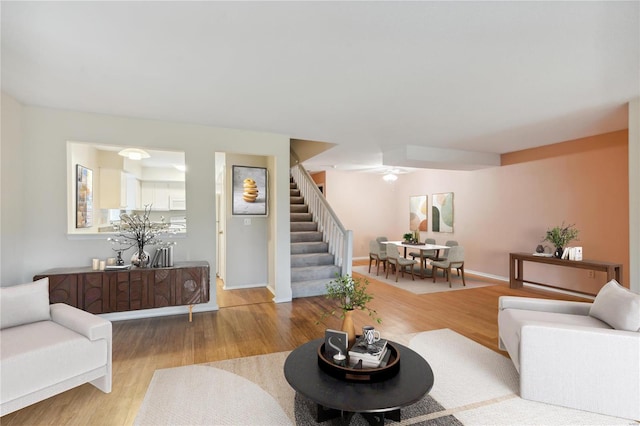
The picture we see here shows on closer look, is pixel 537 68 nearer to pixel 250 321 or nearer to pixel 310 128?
pixel 310 128

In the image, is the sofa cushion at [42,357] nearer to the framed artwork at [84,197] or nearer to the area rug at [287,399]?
the area rug at [287,399]

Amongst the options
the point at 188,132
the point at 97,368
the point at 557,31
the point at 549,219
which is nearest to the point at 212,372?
the point at 97,368

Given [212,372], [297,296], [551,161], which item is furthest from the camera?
[551,161]

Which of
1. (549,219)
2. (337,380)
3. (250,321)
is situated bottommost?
(250,321)

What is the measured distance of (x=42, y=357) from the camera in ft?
6.79

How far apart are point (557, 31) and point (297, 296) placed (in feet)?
14.8

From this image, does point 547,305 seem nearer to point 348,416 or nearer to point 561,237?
point 348,416

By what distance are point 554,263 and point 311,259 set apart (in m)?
4.15

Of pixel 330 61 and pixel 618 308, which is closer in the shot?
pixel 618 308

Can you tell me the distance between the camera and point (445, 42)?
92.3 inches

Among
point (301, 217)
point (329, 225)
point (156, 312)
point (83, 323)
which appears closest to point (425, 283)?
point (329, 225)

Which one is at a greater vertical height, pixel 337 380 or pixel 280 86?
pixel 280 86

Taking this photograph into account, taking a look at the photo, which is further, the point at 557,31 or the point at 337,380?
the point at 557,31

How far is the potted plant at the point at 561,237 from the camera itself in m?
5.29
